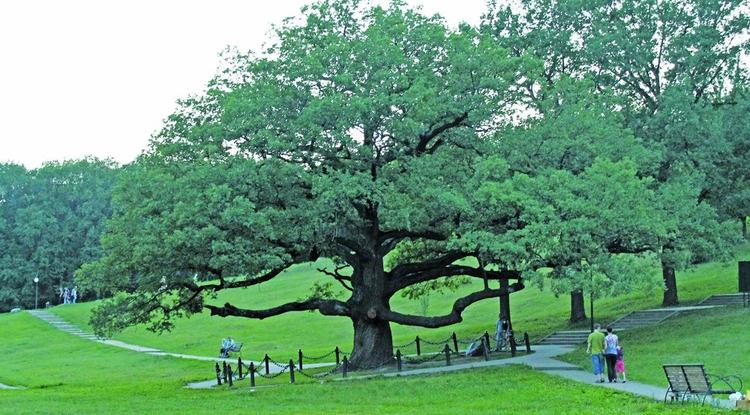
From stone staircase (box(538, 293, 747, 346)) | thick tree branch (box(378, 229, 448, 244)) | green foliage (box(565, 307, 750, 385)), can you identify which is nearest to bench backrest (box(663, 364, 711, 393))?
green foliage (box(565, 307, 750, 385))

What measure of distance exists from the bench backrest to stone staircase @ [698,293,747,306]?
25337 millimetres

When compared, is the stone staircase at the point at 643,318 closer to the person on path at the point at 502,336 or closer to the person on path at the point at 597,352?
the person on path at the point at 502,336

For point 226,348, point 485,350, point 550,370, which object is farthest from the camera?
point 226,348

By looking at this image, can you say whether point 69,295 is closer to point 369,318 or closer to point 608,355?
point 369,318

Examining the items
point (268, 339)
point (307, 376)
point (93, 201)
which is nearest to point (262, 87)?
point (307, 376)

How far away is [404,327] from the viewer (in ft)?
208

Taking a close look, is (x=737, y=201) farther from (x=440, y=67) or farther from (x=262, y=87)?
(x=262, y=87)

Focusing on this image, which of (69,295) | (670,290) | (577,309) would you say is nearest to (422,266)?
(577,309)

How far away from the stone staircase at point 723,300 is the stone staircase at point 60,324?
4544cm

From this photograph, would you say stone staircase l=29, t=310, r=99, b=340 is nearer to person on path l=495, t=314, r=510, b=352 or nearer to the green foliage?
person on path l=495, t=314, r=510, b=352

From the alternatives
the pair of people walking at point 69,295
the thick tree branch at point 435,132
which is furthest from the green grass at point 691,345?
the pair of people walking at point 69,295

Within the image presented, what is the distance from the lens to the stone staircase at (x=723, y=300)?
43409mm

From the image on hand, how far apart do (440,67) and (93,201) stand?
7612cm

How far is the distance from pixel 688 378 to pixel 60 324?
228ft
